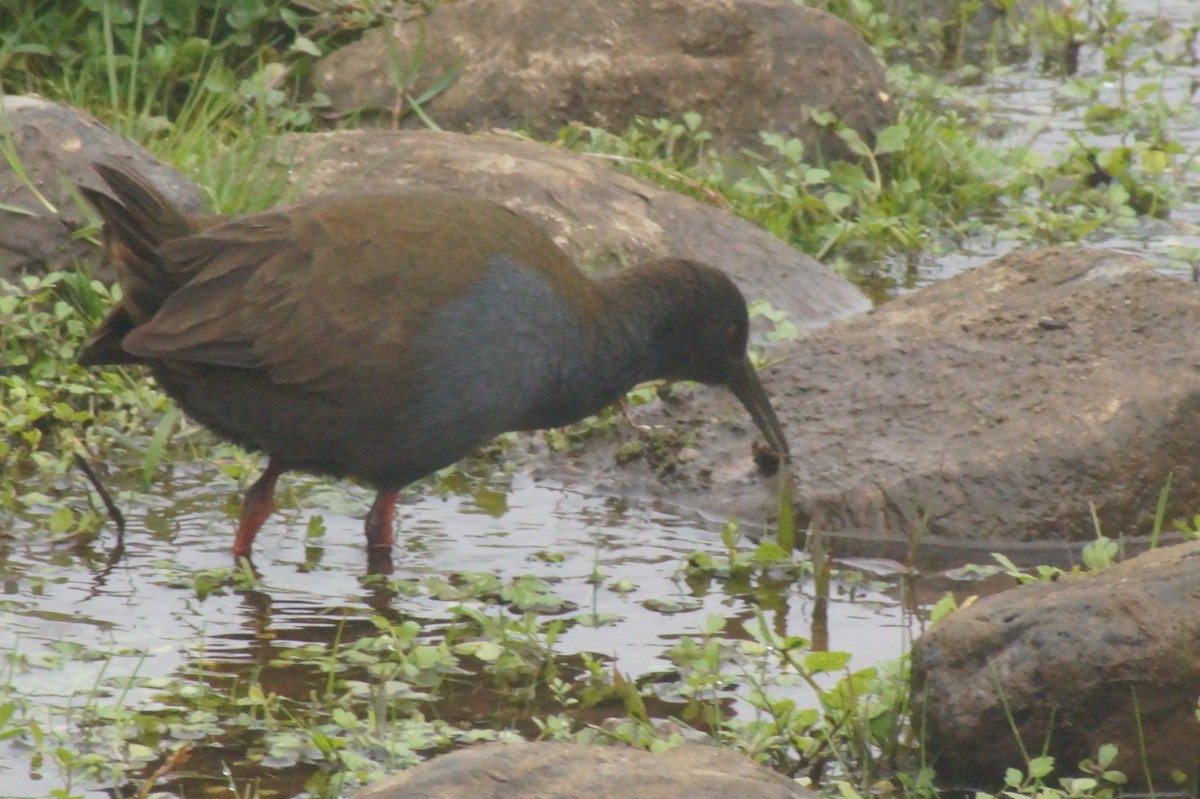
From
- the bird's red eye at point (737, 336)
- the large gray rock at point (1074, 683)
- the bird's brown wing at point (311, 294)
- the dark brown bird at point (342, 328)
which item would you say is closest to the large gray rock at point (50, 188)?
the dark brown bird at point (342, 328)

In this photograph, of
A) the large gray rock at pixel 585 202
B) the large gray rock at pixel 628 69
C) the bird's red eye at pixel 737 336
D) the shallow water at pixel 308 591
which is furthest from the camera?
the large gray rock at pixel 628 69

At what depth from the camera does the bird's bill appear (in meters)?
5.61

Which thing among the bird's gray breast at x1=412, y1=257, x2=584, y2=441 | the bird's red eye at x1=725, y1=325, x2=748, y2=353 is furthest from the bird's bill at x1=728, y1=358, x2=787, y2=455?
the bird's gray breast at x1=412, y1=257, x2=584, y2=441

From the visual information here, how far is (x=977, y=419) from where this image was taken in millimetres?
5629

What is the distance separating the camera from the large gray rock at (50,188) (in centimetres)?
605

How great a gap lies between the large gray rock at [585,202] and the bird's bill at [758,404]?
3.89 ft

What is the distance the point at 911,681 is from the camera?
12.5 feet

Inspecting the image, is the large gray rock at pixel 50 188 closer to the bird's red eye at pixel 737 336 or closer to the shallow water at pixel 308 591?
the shallow water at pixel 308 591

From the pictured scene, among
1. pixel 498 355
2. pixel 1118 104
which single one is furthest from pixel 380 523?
pixel 1118 104

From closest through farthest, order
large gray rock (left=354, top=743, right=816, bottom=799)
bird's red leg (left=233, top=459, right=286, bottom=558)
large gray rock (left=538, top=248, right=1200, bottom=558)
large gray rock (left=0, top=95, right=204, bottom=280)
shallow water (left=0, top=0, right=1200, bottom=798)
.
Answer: large gray rock (left=354, top=743, right=816, bottom=799) < shallow water (left=0, top=0, right=1200, bottom=798) < bird's red leg (left=233, top=459, right=286, bottom=558) < large gray rock (left=538, top=248, right=1200, bottom=558) < large gray rock (left=0, top=95, right=204, bottom=280)

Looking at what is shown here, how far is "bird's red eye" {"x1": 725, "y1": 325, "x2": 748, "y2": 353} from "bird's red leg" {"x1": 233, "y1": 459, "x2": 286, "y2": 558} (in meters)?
1.35

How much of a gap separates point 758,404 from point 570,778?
2657mm

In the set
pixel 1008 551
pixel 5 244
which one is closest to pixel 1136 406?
pixel 1008 551

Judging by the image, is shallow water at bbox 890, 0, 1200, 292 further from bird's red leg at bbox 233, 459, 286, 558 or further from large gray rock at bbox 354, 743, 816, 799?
large gray rock at bbox 354, 743, 816, 799
